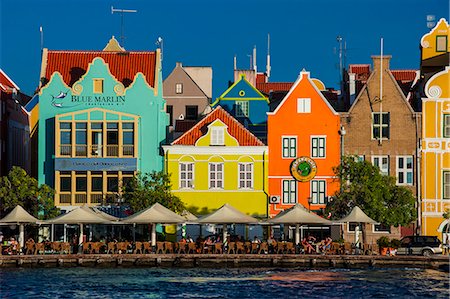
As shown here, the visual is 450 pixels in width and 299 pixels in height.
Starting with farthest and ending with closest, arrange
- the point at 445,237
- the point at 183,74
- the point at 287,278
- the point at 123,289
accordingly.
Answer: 1. the point at 183,74
2. the point at 445,237
3. the point at 287,278
4. the point at 123,289

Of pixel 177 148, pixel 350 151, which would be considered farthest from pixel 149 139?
pixel 350 151

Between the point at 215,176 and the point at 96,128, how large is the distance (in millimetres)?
9444

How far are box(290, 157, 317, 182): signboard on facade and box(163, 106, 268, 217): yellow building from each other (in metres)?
2.20

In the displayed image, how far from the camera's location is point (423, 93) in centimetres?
9906

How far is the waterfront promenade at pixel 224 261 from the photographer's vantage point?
81.5 m

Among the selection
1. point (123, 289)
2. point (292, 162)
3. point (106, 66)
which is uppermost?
point (106, 66)

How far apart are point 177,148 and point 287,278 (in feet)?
81.6

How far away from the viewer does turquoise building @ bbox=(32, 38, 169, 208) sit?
9638 cm

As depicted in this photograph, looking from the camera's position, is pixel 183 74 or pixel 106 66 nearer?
pixel 106 66

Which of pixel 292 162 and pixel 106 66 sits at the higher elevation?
pixel 106 66

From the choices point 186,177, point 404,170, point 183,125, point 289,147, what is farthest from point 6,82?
point 404,170

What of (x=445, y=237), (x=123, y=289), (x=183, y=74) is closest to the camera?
(x=123, y=289)

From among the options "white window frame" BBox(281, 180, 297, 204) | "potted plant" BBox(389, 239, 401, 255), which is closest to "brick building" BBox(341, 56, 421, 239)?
"white window frame" BBox(281, 180, 297, 204)

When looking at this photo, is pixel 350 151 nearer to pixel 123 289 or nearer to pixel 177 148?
pixel 177 148
